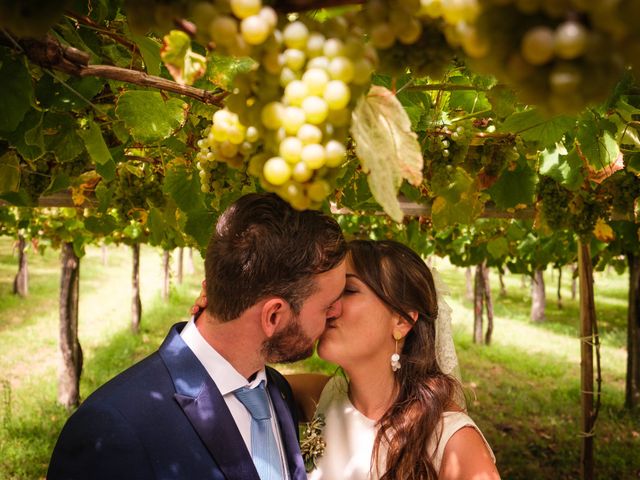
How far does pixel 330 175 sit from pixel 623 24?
0.88 feet

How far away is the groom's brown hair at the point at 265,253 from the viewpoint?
1.60 metres

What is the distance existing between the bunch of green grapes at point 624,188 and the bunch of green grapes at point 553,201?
23cm

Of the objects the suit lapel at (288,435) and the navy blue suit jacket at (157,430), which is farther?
the suit lapel at (288,435)

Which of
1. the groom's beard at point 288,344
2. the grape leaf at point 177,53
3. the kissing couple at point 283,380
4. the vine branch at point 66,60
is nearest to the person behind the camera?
the grape leaf at point 177,53

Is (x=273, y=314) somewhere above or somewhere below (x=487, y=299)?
above

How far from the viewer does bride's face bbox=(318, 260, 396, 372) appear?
2271mm

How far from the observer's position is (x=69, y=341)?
689 cm

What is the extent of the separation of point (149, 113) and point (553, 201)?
8.40ft

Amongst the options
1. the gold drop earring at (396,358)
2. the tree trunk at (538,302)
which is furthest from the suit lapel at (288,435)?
the tree trunk at (538,302)

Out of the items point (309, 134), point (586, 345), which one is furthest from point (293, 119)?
point (586, 345)

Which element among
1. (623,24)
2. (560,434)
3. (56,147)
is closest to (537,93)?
(623,24)

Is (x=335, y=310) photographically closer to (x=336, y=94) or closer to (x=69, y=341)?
(x=336, y=94)

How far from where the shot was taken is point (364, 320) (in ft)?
7.52

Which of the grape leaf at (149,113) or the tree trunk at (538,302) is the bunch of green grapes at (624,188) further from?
the tree trunk at (538,302)
